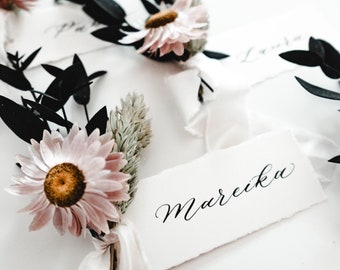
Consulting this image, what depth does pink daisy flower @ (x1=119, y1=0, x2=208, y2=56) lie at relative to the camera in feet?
1.67

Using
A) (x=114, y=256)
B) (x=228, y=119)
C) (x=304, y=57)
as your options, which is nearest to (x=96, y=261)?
(x=114, y=256)

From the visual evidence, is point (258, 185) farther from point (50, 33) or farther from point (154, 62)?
point (50, 33)

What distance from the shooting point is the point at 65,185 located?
0.36 metres

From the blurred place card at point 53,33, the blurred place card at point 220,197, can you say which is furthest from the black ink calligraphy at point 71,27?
the blurred place card at point 220,197

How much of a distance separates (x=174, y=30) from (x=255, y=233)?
29 cm

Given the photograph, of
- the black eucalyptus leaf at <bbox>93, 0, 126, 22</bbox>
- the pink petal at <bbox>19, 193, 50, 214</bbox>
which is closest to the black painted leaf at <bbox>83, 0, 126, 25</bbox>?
the black eucalyptus leaf at <bbox>93, 0, 126, 22</bbox>

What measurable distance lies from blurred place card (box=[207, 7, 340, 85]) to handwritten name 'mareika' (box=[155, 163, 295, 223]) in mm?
151

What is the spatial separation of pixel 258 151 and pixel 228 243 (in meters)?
0.13

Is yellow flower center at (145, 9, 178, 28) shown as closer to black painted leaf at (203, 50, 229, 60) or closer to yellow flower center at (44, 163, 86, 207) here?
black painted leaf at (203, 50, 229, 60)

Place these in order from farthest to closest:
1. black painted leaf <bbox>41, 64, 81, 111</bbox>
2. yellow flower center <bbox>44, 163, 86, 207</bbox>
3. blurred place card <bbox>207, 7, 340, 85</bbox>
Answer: blurred place card <bbox>207, 7, 340, 85</bbox> → black painted leaf <bbox>41, 64, 81, 111</bbox> → yellow flower center <bbox>44, 163, 86, 207</bbox>

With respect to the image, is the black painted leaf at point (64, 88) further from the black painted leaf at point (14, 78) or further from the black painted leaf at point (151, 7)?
the black painted leaf at point (151, 7)

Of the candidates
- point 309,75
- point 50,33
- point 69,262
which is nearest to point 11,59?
point 50,33

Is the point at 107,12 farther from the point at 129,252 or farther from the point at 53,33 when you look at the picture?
the point at 129,252

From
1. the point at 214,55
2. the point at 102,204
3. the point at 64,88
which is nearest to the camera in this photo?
the point at 102,204
